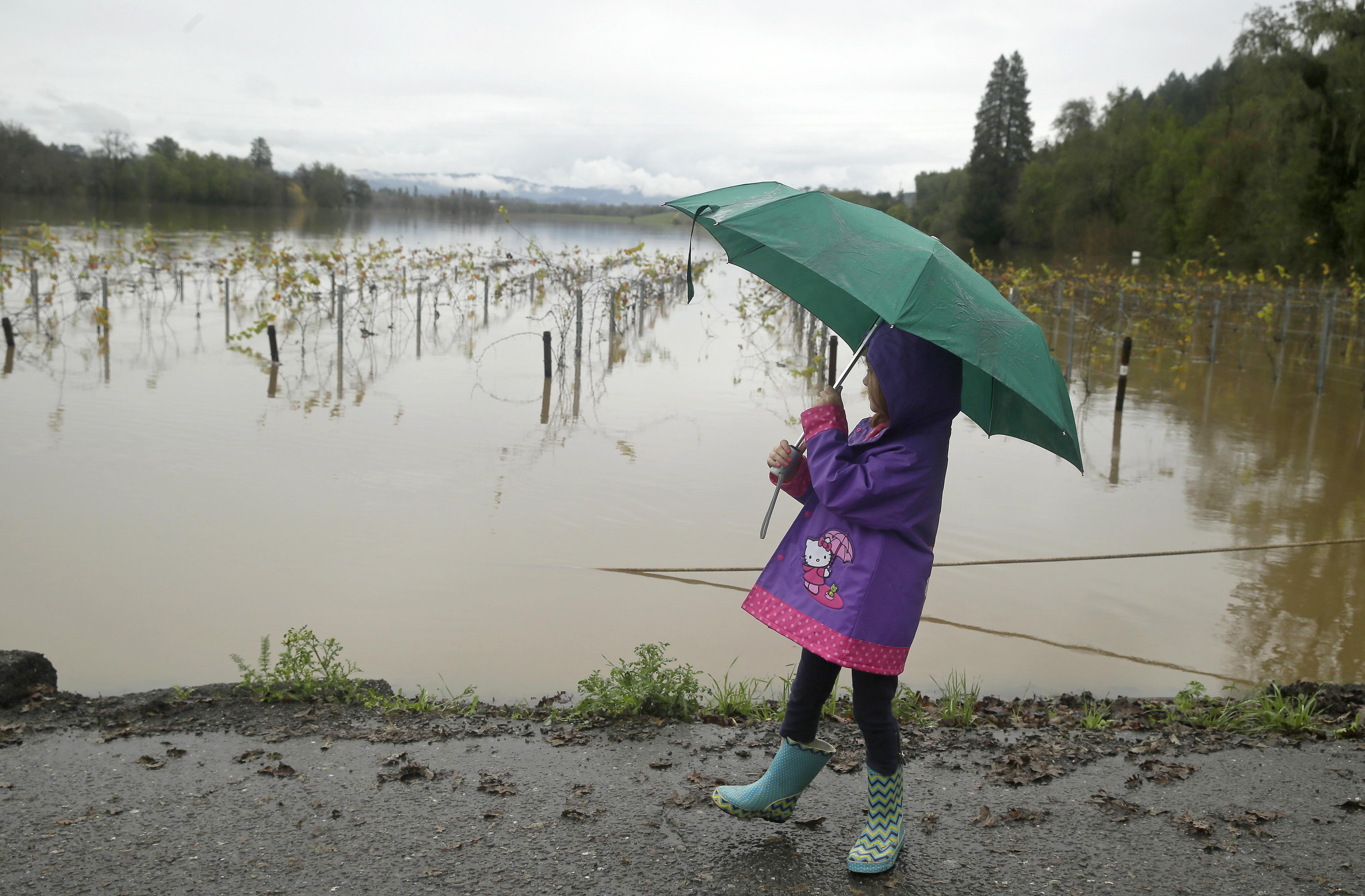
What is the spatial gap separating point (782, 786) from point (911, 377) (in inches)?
50.0

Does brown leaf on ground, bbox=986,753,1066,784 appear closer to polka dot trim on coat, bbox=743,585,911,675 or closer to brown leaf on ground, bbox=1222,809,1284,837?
brown leaf on ground, bbox=1222,809,1284,837

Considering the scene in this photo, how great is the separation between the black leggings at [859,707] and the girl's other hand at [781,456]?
0.52 m

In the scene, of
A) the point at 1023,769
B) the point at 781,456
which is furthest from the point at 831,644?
the point at 1023,769

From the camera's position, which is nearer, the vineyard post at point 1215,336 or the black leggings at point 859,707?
the black leggings at point 859,707

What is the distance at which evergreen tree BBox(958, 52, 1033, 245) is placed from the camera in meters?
74.5

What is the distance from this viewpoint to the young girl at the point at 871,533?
8.17 feet

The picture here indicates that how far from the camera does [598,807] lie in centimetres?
313

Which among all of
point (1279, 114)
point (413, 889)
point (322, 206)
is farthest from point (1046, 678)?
point (322, 206)

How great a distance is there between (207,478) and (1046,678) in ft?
23.7

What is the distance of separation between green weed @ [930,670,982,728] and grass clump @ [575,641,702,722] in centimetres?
111

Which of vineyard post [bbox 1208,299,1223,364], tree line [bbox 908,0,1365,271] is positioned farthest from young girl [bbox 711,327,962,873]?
tree line [bbox 908,0,1365,271]

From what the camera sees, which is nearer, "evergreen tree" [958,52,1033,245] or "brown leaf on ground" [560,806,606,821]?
"brown leaf on ground" [560,806,606,821]

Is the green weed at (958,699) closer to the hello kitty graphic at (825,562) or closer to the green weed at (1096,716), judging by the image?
the green weed at (1096,716)

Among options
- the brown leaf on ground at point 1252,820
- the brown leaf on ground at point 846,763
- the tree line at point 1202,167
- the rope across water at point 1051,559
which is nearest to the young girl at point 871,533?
the brown leaf on ground at point 846,763
